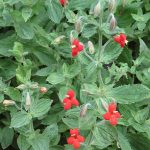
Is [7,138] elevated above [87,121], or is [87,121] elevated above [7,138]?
[87,121]

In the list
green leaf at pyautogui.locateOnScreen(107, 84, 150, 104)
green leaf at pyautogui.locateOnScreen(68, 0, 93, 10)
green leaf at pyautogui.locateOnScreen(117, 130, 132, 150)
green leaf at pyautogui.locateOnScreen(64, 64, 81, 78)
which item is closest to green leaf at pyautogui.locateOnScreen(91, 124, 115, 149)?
green leaf at pyautogui.locateOnScreen(107, 84, 150, 104)

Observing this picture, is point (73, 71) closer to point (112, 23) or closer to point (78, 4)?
point (112, 23)

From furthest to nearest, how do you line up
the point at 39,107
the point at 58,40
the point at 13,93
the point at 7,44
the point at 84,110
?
the point at 7,44 → the point at 58,40 → the point at 13,93 → the point at 39,107 → the point at 84,110

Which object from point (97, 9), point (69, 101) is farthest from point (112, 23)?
point (69, 101)

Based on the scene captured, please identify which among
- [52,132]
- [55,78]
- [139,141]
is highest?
[55,78]

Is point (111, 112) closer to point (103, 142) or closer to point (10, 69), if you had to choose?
point (103, 142)

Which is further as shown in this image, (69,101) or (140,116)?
(140,116)

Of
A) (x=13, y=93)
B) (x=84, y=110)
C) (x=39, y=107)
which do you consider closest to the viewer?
(x=84, y=110)

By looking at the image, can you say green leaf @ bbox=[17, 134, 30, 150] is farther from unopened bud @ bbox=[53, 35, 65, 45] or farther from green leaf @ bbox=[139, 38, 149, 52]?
green leaf @ bbox=[139, 38, 149, 52]
